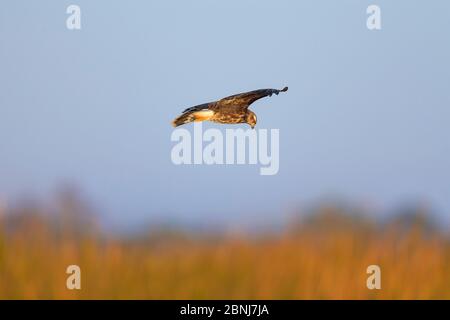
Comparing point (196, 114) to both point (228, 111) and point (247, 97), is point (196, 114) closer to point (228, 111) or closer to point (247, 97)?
point (228, 111)

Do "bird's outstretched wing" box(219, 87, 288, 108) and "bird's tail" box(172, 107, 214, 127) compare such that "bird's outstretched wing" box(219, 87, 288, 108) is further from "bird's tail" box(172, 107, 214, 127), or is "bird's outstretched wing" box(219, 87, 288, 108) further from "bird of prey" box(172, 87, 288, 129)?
"bird's tail" box(172, 107, 214, 127)

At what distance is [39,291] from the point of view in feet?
19.8

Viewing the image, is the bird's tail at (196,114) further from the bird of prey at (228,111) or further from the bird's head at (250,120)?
the bird's head at (250,120)

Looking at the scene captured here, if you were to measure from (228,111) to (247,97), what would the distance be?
0.17 m

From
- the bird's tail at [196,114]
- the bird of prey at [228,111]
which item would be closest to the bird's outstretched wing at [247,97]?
the bird of prey at [228,111]

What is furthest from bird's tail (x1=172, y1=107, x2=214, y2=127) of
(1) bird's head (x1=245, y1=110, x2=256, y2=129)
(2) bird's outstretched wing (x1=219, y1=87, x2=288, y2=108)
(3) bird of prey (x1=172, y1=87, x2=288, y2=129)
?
(1) bird's head (x1=245, y1=110, x2=256, y2=129)

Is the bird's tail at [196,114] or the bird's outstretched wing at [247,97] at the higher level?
the bird's outstretched wing at [247,97]

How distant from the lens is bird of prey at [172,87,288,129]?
566 centimetres

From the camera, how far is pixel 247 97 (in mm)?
5660

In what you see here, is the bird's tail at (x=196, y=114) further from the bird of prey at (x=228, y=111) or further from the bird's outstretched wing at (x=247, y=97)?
the bird's outstretched wing at (x=247, y=97)

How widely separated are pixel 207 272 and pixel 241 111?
138cm

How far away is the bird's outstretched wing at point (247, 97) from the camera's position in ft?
18.5

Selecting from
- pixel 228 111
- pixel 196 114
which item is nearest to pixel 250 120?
pixel 228 111
